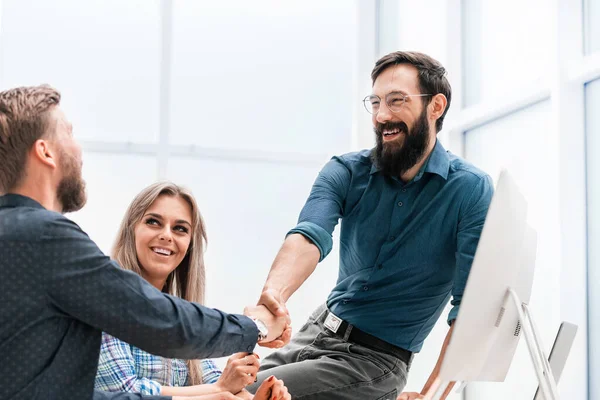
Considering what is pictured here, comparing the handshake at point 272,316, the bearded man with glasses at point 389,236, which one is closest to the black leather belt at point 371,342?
the bearded man with glasses at point 389,236

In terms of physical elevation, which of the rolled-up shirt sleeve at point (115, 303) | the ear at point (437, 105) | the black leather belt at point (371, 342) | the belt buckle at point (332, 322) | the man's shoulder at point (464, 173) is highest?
the ear at point (437, 105)

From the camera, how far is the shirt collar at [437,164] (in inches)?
109

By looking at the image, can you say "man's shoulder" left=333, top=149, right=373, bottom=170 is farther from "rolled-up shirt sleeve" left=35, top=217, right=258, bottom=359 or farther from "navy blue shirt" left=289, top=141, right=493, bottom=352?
"rolled-up shirt sleeve" left=35, top=217, right=258, bottom=359

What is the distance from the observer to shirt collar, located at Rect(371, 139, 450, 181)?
2.77m

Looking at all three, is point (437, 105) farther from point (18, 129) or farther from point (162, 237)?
point (18, 129)

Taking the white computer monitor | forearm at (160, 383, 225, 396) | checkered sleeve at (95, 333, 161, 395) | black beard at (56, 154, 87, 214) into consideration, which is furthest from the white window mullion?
black beard at (56, 154, 87, 214)

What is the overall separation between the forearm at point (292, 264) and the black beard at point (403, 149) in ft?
1.51

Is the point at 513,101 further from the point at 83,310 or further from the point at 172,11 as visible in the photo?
the point at 83,310

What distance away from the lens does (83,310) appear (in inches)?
60.3

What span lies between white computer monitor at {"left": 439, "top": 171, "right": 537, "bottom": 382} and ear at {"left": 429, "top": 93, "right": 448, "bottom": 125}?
103 centimetres

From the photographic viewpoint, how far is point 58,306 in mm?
1521

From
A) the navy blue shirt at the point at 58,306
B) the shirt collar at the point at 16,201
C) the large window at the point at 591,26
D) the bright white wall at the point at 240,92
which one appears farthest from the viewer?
the bright white wall at the point at 240,92

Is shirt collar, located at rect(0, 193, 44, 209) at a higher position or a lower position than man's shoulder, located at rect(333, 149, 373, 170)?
lower

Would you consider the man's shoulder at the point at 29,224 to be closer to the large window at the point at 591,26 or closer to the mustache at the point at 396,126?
the mustache at the point at 396,126
